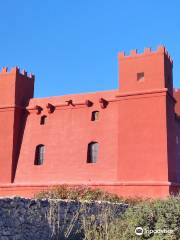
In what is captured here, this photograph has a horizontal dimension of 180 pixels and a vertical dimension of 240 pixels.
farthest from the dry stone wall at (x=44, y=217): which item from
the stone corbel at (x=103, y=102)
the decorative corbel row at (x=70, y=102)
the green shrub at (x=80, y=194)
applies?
the decorative corbel row at (x=70, y=102)

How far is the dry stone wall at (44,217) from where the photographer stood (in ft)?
40.1

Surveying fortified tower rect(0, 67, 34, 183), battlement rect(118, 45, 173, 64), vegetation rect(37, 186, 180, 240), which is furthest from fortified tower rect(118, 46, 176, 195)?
vegetation rect(37, 186, 180, 240)

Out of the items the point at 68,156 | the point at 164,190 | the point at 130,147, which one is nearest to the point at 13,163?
the point at 68,156

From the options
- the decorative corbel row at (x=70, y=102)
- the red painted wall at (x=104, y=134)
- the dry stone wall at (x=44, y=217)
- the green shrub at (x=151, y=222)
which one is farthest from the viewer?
the decorative corbel row at (x=70, y=102)

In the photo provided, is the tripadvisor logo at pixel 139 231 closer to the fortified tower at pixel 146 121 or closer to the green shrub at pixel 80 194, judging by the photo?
the green shrub at pixel 80 194

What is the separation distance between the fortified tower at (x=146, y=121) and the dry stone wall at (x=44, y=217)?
10013mm

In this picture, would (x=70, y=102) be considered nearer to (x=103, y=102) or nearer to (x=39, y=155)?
(x=103, y=102)

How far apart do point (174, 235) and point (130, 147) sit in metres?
16.2

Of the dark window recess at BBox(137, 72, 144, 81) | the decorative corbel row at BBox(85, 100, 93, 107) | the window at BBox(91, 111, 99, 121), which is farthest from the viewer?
the decorative corbel row at BBox(85, 100, 93, 107)

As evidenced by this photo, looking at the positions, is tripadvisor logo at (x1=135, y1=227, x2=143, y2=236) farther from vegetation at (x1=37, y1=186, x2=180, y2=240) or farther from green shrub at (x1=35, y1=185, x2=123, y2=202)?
green shrub at (x1=35, y1=185, x2=123, y2=202)

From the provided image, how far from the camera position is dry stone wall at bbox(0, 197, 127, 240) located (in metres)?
12.2

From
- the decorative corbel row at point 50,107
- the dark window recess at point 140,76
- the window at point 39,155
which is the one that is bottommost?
the window at point 39,155

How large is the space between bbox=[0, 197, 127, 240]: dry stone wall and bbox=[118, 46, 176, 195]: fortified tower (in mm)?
10013

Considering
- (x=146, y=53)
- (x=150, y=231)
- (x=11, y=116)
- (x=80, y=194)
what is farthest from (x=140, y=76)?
(x=150, y=231)
